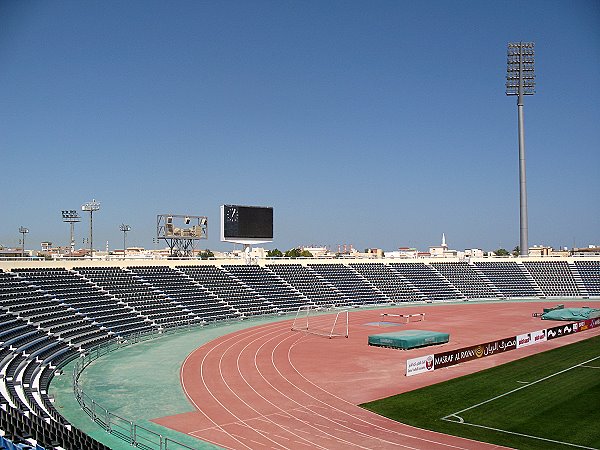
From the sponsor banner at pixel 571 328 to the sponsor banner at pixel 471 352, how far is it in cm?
724

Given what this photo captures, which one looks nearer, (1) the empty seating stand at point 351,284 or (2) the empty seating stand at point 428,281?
(1) the empty seating stand at point 351,284

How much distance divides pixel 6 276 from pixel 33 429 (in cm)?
3217

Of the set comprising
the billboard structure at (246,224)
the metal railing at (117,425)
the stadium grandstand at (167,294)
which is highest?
the billboard structure at (246,224)

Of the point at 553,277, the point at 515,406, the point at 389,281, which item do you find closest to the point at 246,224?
the point at 389,281

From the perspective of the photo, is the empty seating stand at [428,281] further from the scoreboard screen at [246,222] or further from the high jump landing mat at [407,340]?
the high jump landing mat at [407,340]

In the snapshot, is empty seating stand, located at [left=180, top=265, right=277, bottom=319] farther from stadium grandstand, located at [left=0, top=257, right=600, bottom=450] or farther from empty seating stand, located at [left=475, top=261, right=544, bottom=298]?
empty seating stand, located at [left=475, top=261, right=544, bottom=298]

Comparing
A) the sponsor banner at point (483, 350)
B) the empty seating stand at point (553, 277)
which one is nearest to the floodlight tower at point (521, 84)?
the empty seating stand at point (553, 277)

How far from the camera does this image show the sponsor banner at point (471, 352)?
35.6 meters

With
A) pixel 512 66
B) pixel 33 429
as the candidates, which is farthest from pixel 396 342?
pixel 512 66

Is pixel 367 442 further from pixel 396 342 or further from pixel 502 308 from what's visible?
pixel 502 308

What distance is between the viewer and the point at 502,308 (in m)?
72.6

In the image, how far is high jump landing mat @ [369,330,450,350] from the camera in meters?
42.9

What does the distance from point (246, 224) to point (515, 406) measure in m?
45.6

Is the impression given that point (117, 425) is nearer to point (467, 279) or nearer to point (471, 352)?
point (471, 352)
